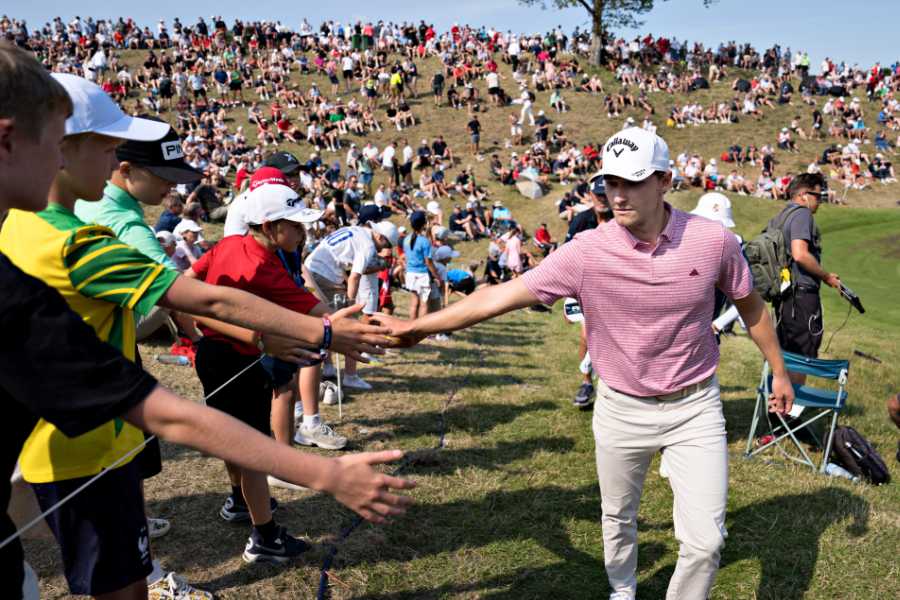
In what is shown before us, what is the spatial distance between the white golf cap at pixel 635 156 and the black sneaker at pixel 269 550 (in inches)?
112

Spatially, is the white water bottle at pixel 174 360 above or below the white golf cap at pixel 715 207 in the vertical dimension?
below

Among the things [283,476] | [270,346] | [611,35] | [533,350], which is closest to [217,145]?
[533,350]

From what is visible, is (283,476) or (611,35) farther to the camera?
(611,35)

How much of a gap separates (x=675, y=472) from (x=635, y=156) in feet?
5.27

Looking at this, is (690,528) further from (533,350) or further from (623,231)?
(533,350)

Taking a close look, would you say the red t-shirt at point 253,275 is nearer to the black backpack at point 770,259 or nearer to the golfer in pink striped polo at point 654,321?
the golfer in pink striped polo at point 654,321

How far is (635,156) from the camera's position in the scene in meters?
3.24

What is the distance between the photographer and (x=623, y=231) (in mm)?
3350

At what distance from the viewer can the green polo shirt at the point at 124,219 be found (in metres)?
3.21

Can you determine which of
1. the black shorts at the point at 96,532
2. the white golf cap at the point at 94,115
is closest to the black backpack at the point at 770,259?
the white golf cap at the point at 94,115

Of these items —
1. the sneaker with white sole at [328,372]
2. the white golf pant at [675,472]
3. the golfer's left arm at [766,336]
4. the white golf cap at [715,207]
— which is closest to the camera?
the white golf pant at [675,472]

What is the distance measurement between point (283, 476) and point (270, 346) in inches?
68.4

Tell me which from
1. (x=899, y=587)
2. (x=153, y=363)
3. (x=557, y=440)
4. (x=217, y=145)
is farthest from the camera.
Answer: (x=217, y=145)

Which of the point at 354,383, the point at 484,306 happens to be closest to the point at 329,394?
the point at 354,383
